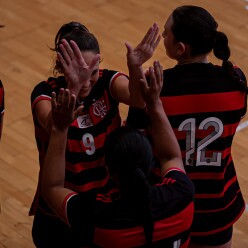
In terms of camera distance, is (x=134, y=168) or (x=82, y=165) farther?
(x=82, y=165)

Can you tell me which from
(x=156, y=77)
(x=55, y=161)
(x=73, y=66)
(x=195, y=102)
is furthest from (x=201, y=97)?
(x=55, y=161)

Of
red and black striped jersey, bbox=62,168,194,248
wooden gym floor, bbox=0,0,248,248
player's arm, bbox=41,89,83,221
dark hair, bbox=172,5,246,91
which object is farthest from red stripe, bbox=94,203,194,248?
wooden gym floor, bbox=0,0,248,248

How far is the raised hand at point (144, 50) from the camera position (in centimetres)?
252

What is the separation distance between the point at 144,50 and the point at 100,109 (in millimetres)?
333

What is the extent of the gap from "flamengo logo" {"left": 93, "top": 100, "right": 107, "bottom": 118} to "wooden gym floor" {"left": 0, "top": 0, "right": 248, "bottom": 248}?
134 centimetres

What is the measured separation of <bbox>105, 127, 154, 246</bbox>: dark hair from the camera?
6.92ft

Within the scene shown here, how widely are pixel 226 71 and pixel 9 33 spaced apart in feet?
10.8

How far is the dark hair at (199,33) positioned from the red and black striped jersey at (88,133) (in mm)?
317

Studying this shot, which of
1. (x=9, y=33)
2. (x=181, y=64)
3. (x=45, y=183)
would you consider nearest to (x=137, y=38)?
(x=9, y=33)

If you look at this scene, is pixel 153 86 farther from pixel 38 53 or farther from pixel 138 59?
pixel 38 53

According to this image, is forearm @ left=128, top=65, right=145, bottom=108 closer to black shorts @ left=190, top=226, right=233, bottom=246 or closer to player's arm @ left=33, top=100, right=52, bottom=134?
player's arm @ left=33, top=100, right=52, bottom=134

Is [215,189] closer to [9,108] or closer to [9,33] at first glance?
Result: [9,108]

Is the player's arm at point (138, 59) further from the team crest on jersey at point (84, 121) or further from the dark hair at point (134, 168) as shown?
the dark hair at point (134, 168)

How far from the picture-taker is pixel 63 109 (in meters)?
2.22
